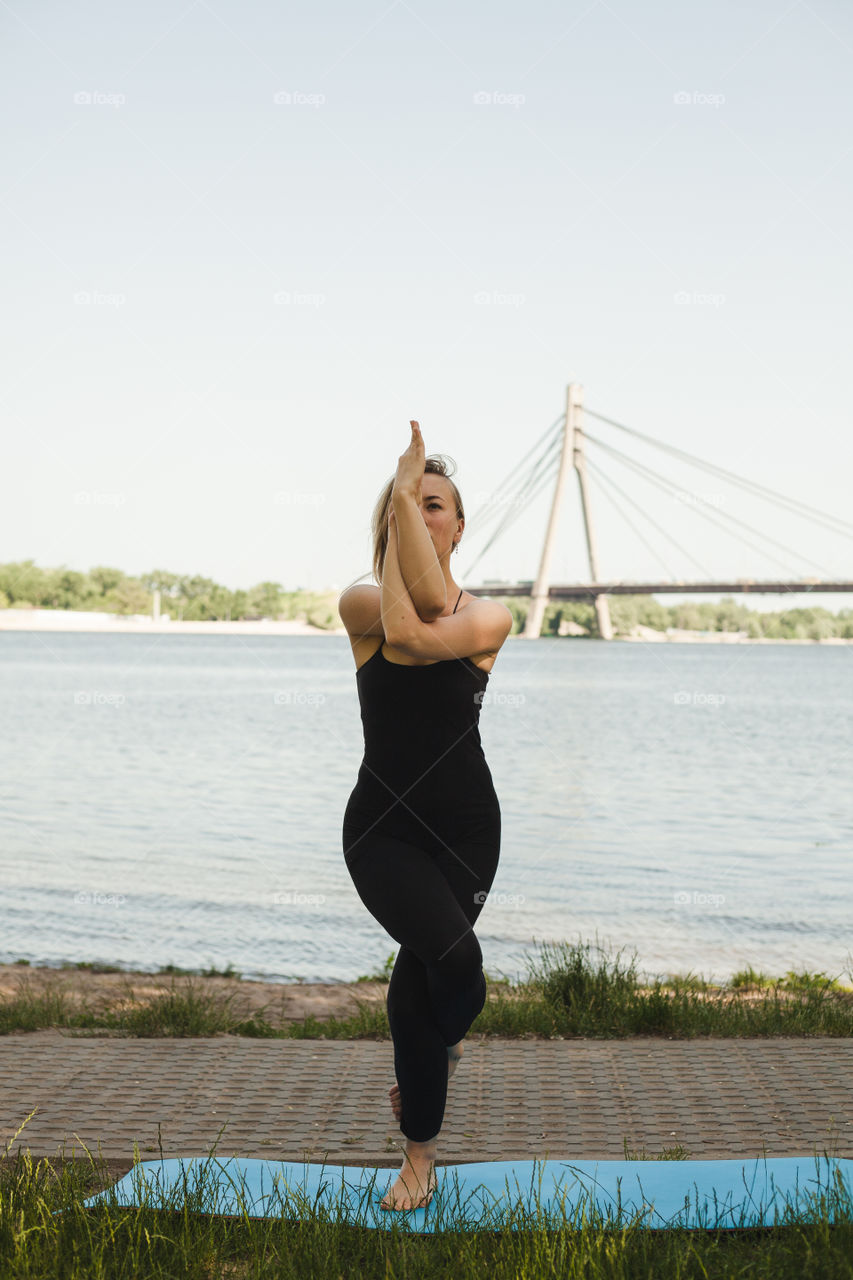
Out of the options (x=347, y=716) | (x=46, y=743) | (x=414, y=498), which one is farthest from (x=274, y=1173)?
(x=347, y=716)

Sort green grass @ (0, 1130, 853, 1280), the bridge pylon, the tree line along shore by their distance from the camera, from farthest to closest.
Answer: the tree line along shore
the bridge pylon
green grass @ (0, 1130, 853, 1280)

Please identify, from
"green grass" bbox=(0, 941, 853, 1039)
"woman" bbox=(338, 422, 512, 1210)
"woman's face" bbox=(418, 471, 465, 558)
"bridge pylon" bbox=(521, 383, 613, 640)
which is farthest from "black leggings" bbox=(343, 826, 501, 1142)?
"bridge pylon" bbox=(521, 383, 613, 640)

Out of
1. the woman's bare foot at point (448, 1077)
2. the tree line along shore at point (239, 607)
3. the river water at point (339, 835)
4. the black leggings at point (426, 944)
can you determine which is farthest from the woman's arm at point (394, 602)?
the tree line along shore at point (239, 607)

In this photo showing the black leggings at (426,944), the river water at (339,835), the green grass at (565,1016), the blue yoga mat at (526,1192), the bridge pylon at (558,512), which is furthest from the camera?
the bridge pylon at (558,512)

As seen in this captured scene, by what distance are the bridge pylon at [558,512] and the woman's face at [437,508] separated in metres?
30.0

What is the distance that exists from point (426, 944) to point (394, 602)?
726 millimetres

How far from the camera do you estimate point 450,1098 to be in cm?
354

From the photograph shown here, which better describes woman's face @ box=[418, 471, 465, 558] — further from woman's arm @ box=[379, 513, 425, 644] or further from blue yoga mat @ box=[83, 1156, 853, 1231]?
blue yoga mat @ box=[83, 1156, 853, 1231]

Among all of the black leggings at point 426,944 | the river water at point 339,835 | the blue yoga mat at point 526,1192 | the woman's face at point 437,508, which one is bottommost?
the river water at point 339,835

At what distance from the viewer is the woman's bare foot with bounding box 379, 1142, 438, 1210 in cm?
259

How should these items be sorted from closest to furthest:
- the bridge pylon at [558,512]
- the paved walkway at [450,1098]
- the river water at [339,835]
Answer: the paved walkway at [450,1098]
the river water at [339,835]
the bridge pylon at [558,512]

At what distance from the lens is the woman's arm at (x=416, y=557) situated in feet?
8.35

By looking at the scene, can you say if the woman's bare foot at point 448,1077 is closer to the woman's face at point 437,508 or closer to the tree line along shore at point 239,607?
the woman's face at point 437,508

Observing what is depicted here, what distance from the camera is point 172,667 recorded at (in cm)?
6475
